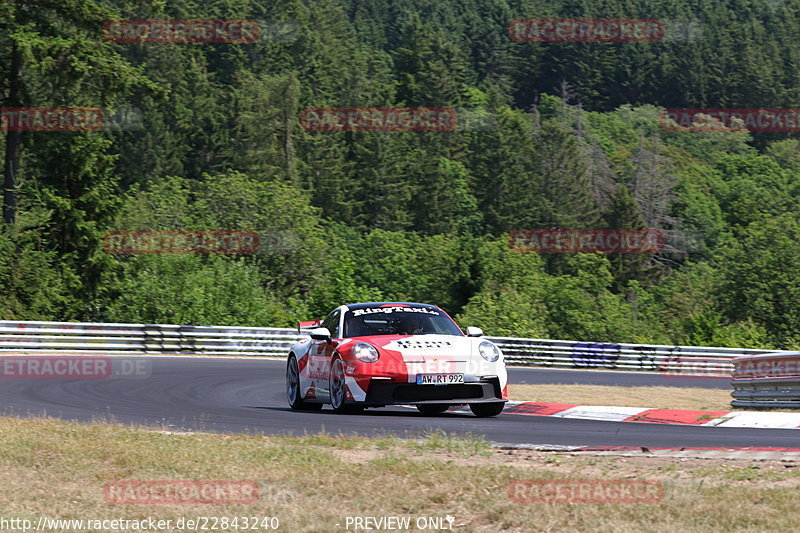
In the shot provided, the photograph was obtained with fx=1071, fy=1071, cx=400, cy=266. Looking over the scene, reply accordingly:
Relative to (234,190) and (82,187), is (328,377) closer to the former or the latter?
(82,187)

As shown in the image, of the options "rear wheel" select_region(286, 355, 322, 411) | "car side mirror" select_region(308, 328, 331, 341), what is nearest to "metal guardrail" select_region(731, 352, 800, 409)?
"rear wheel" select_region(286, 355, 322, 411)

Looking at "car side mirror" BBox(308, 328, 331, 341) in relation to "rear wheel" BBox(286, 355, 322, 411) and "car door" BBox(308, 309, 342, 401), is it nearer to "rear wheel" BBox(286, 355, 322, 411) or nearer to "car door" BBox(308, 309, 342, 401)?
"car door" BBox(308, 309, 342, 401)

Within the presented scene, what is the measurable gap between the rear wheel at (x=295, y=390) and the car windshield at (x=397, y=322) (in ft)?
4.41

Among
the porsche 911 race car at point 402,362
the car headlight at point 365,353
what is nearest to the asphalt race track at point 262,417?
the porsche 911 race car at point 402,362

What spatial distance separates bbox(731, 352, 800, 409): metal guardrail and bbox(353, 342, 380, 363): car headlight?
6.34m

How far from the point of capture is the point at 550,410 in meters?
14.1

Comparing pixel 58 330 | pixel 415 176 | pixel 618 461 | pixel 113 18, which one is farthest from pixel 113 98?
pixel 415 176

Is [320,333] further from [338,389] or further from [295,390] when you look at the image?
[295,390]

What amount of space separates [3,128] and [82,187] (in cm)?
347

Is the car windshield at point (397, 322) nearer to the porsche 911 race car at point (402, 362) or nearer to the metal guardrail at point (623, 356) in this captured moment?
the porsche 911 race car at point (402, 362)

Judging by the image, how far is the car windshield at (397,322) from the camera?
42.4 ft

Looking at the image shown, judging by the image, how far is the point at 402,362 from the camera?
11984 millimetres

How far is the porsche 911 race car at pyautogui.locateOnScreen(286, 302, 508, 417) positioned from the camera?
12.0m

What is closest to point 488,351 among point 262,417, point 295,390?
point 262,417
